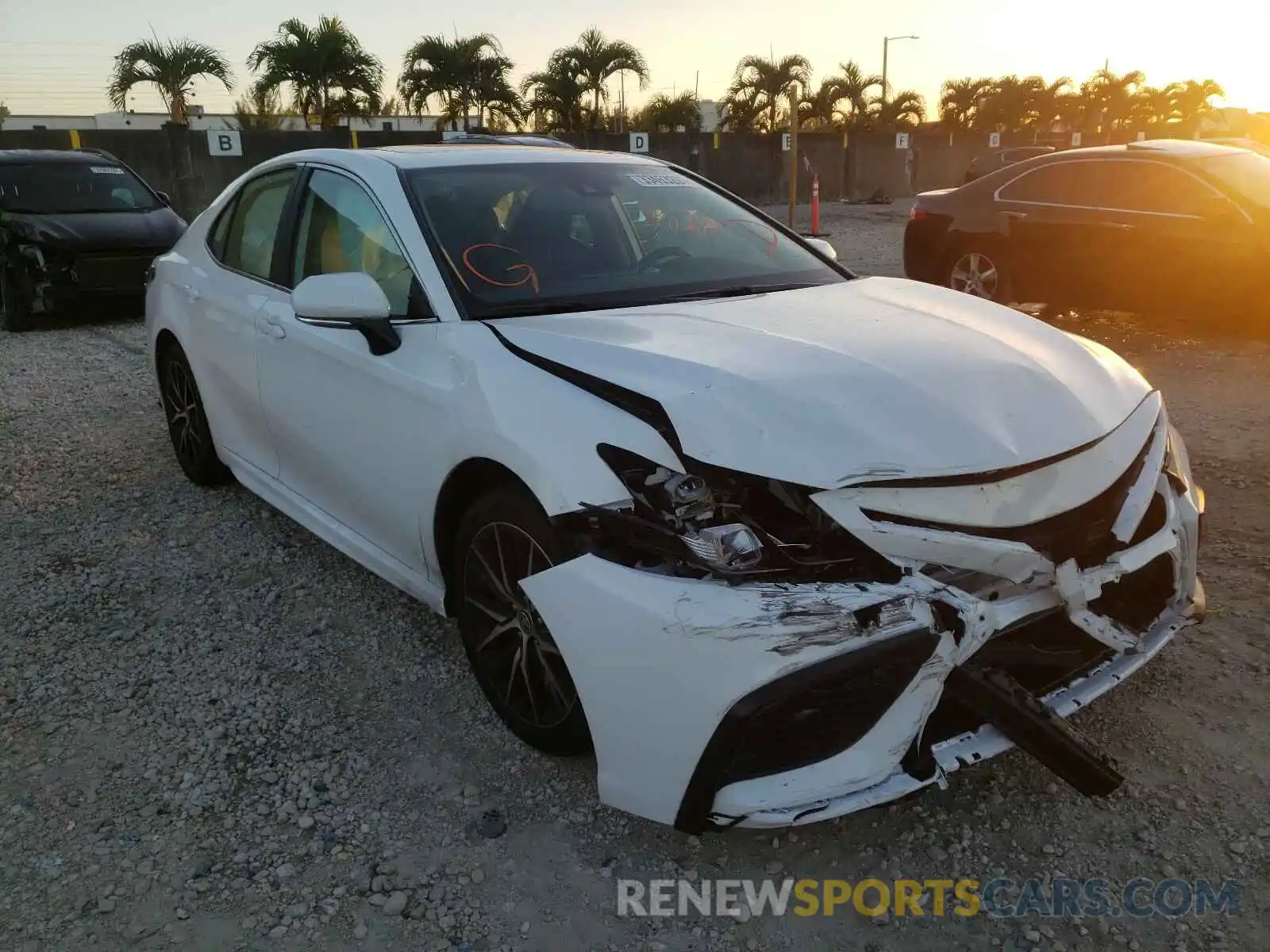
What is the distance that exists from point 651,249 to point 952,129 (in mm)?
36007

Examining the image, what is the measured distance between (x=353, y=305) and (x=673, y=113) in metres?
28.4

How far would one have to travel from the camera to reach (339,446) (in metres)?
3.22

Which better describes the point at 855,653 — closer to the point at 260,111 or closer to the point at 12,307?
the point at 12,307

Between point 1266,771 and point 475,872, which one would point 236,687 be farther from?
point 1266,771

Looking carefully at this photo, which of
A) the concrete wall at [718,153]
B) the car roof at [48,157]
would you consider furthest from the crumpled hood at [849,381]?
the car roof at [48,157]

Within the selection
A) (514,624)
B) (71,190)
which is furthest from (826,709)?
(71,190)

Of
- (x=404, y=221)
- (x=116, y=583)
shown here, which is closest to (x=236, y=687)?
(x=116, y=583)

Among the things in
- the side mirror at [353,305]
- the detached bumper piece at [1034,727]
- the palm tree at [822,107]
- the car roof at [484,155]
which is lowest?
the detached bumper piece at [1034,727]

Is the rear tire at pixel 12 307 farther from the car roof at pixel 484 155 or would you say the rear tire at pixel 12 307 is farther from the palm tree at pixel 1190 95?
the palm tree at pixel 1190 95

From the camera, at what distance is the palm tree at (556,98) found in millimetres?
24672

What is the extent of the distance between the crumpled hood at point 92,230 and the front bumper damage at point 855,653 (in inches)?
324

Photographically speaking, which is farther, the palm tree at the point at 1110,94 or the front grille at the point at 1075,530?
the palm tree at the point at 1110,94

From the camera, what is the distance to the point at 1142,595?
2.51 metres

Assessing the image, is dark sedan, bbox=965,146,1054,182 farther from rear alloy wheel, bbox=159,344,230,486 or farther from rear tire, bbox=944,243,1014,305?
rear alloy wheel, bbox=159,344,230,486
